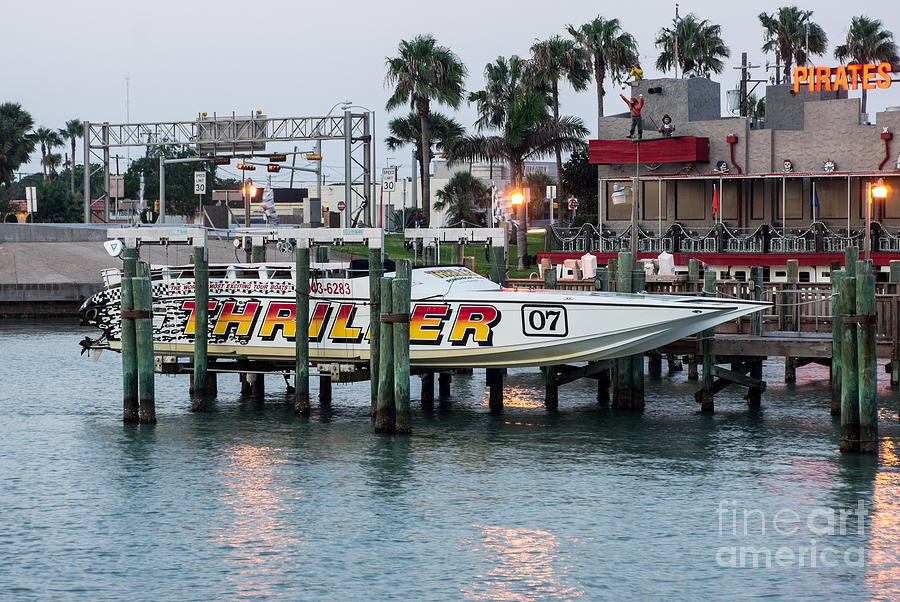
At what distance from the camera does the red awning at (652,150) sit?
1957 inches

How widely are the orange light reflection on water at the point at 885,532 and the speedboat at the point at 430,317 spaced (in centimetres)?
429

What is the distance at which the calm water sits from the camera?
1516 centimetres

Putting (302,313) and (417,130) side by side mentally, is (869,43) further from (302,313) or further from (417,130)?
(302,313)

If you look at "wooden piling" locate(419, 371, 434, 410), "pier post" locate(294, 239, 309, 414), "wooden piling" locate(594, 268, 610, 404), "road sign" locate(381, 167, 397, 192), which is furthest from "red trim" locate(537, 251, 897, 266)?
"pier post" locate(294, 239, 309, 414)

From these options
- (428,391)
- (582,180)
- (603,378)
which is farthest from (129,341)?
(582,180)

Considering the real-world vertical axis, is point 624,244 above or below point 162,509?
above

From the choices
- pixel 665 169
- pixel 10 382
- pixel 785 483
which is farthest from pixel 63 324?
pixel 785 483

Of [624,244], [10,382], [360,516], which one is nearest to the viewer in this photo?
[360,516]

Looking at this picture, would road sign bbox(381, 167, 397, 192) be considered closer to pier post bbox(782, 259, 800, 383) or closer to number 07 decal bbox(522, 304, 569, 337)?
pier post bbox(782, 259, 800, 383)

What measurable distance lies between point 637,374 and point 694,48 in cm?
5785

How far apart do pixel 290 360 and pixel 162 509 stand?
294 inches

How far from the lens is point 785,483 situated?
1947cm

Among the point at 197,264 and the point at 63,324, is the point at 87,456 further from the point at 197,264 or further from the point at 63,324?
the point at 63,324

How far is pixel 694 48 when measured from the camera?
3140 inches
